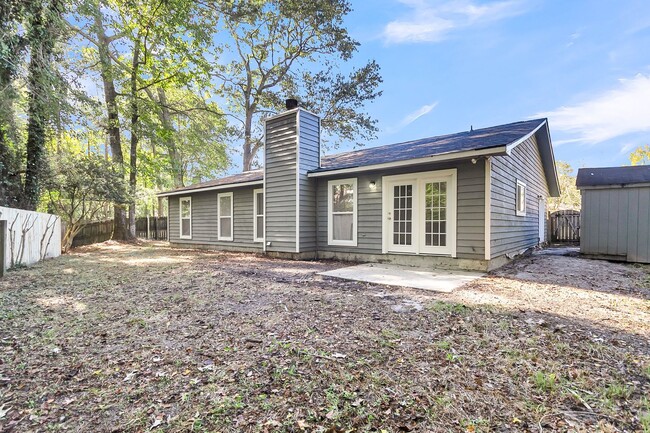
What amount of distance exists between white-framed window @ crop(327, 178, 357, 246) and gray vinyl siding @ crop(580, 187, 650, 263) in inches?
247

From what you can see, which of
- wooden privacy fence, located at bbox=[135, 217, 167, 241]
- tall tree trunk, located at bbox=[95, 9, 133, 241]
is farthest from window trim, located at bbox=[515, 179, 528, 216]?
wooden privacy fence, located at bbox=[135, 217, 167, 241]

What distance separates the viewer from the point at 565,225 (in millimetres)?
12719

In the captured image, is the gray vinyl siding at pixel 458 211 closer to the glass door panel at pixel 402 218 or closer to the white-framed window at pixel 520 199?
the glass door panel at pixel 402 218

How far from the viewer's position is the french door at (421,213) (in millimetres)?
6461

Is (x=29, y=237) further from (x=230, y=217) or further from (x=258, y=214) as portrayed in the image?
(x=258, y=214)

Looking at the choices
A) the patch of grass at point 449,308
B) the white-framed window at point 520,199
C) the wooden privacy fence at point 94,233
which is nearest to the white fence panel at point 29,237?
the wooden privacy fence at point 94,233

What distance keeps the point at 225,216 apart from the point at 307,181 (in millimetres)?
4179

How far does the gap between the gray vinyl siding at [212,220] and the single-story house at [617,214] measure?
938 cm

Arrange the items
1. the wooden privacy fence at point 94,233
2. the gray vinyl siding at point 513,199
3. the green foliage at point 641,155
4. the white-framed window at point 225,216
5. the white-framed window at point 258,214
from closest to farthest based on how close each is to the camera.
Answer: the gray vinyl siding at point 513,199 → the white-framed window at point 258,214 → the white-framed window at point 225,216 → the wooden privacy fence at point 94,233 → the green foliage at point 641,155

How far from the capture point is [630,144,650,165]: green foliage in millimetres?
22062

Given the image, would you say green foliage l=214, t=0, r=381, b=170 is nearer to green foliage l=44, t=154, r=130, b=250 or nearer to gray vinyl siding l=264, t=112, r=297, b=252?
gray vinyl siding l=264, t=112, r=297, b=252

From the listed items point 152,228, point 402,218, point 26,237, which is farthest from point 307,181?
point 152,228

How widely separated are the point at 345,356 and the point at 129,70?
15.4 m

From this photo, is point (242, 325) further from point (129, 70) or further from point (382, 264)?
point (129, 70)
